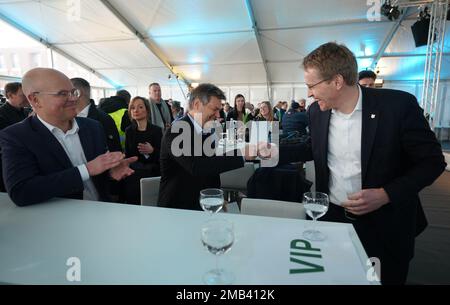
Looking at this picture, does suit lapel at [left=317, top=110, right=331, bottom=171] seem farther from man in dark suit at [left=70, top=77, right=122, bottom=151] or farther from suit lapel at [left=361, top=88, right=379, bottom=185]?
man in dark suit at [left=70, top=77, right=122, bottom=151]

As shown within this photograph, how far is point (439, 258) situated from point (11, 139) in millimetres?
3700

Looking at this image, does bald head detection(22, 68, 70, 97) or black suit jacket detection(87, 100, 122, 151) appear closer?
bald head detection(22, 68, 70, 97)

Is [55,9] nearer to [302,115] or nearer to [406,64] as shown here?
[302,115]

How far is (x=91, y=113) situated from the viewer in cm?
278

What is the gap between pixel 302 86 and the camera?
14.6 metres

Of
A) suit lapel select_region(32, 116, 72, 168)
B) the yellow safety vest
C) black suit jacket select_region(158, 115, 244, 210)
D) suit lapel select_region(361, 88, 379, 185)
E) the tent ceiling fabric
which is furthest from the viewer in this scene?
the tent ceiling fabric

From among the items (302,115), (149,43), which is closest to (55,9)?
(149,43)

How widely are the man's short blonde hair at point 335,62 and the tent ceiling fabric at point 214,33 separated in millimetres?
7432

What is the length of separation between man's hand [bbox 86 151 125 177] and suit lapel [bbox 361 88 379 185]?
1396mm

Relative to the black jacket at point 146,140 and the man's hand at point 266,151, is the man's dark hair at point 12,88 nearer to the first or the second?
the black jacket at point 146,140

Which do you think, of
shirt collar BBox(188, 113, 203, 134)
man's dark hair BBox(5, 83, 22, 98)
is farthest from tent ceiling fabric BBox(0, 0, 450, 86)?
shirt collar BBox(188, 113, 203, 134)

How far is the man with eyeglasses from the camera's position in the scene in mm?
1427
